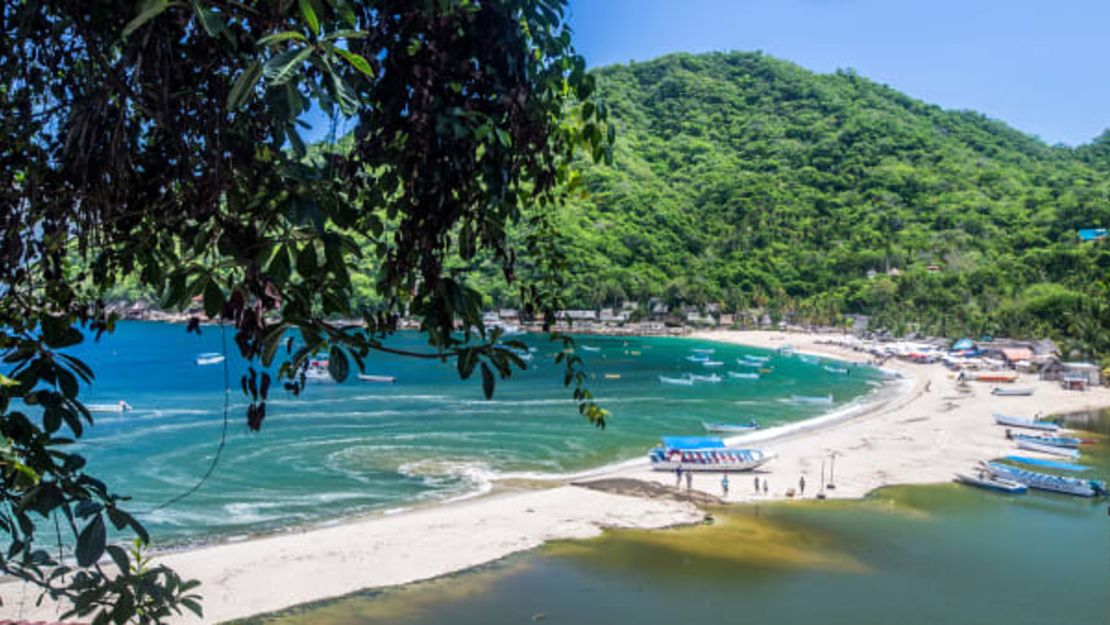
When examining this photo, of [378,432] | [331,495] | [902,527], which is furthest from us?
[378,432]

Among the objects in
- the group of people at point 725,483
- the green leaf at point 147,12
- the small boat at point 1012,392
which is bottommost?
the group of people at point 725,483

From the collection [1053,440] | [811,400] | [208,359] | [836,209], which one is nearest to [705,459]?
[1053,440]

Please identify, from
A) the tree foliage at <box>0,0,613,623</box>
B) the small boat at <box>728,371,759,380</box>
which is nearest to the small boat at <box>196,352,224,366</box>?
the small boat at <box>728,371,759,380</box>

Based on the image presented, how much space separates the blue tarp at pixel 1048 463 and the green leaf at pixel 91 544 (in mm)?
29220

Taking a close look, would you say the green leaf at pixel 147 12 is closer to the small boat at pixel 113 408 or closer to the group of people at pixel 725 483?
the group of people at pixel 725 483

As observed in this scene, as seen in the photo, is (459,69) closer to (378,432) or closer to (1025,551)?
(1025,551)

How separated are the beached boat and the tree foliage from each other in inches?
967

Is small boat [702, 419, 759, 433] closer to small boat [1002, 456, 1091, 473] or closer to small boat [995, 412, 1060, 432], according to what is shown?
small boat [1002, 456, 1091, 473]

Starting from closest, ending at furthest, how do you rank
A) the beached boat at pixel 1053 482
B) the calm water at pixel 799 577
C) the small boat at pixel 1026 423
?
the calm water at pixel 799 577 < the beached boat at pixel 1053 482 < the small boat at pixel 1026 423

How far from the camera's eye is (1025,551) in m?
17.5

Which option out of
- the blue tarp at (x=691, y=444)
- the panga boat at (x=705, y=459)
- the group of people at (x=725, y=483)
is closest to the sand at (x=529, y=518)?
the group of people at (x=725, y=483)

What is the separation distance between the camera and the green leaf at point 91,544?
1.56 metres

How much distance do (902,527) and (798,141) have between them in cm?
12681

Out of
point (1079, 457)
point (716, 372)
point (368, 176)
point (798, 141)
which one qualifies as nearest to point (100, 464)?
point (368, 176)
